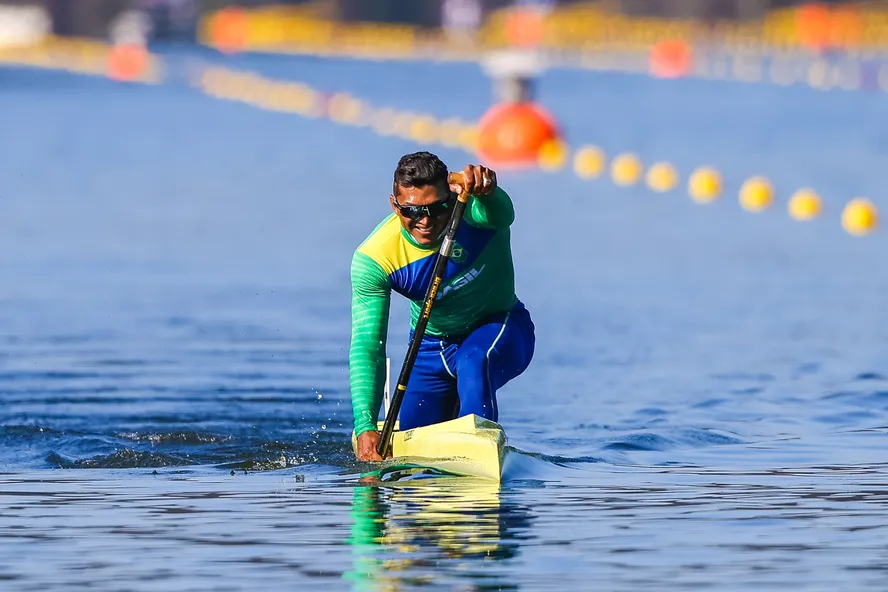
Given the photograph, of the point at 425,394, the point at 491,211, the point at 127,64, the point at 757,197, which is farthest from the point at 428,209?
the point at 127,64

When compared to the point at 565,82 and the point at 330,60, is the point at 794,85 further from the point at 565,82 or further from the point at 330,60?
the point at 330,60

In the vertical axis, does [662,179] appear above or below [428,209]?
above

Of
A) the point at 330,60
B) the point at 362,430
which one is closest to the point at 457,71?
the point at 330,60

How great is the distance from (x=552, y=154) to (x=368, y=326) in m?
19.8

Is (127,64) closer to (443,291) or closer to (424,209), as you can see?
(443,291)

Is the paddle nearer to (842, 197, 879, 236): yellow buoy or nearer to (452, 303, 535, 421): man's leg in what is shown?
(452, 303, 535, 421): man's leg

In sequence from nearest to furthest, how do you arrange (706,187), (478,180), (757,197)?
(478,180), (757,197), (706,187)

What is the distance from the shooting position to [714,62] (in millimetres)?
52938

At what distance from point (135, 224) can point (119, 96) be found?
82.7 ft

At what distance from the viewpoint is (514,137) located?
28828 millimetres

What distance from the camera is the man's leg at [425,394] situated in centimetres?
964

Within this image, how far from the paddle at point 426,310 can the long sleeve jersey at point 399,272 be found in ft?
0.33

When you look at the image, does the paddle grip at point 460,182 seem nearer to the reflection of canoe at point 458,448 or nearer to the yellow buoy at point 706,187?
the reflection of canoe at point 458,448

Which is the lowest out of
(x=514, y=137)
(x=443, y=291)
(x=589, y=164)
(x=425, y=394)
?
(x=425, y=394)
